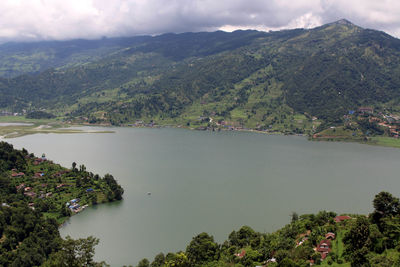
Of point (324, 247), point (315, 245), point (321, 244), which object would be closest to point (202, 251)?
point (315, 245)

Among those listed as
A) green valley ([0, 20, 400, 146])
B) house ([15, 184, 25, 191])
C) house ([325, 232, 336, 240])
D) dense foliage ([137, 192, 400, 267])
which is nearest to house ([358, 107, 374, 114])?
green valley ([0, 20, 400, 146])

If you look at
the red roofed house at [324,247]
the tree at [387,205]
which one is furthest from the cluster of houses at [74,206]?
the tree at [387,205]

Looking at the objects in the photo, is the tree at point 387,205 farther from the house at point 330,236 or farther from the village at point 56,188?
the village at point 56,188

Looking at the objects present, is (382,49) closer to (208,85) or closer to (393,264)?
(208,85)

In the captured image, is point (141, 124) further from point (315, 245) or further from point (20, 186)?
point (315, 245)

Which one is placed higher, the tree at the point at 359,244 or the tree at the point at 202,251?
the tree at the point at 359,244

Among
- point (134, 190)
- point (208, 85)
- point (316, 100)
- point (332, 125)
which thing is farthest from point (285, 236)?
point (208, 85)
